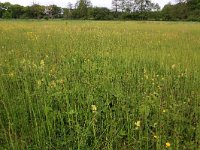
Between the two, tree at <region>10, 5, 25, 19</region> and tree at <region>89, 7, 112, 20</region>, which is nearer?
tree at <region>10, 5, 25, 19</region>

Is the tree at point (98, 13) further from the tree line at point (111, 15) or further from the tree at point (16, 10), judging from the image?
the tree at point (16, 10)

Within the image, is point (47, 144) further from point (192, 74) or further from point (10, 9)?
point (10, 9)

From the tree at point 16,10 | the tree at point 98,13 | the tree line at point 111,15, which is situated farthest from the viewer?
the tree at point 98,13

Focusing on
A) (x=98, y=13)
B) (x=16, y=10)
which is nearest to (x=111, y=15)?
(x=98, y=13)

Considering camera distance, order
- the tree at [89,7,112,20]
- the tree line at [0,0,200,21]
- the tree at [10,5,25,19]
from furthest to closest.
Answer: the tree at [89,7,112,20]
the tree at [10,5,25,19]
the tree line at [0,0,200,21]

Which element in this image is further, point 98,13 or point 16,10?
point 98,13

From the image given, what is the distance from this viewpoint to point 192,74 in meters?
4.43

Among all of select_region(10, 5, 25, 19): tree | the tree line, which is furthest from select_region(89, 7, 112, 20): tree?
select_region(10, 5, 25, 19): tree

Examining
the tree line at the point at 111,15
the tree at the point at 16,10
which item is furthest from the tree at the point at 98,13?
the tree at the point at 16,10

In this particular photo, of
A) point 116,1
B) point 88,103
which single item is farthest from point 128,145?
point 116,1

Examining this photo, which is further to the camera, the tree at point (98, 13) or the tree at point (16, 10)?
the tree at point (98, 13)

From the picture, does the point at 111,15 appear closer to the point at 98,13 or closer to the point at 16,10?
the point at 98,13

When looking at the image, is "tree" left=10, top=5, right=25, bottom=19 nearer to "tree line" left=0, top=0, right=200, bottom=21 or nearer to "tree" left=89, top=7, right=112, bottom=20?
"tree line" left=0, top=0, right=200, bottom=21

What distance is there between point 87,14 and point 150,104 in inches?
2433
